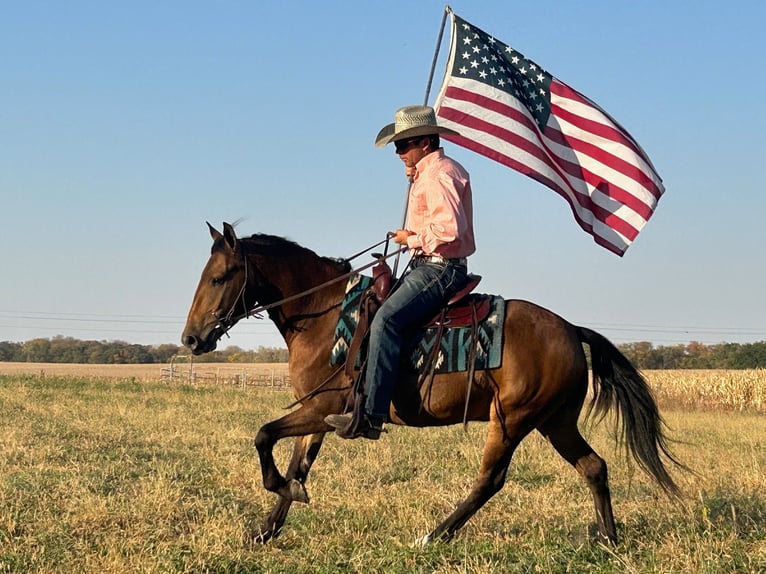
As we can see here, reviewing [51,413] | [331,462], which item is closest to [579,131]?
[331,462]

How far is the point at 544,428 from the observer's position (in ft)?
24.4

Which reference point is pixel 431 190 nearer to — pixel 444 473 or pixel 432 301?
pixel 432 301

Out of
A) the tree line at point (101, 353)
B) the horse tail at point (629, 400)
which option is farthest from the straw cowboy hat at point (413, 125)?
the tree line at point (101, 353)

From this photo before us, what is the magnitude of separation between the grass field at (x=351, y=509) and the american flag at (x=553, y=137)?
2897mm

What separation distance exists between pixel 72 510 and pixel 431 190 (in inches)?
170

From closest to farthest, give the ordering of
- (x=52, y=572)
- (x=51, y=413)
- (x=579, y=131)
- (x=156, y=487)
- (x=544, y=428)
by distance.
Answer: (x=52, y=572), (x=544, y=428), (x=156, y=487), (x=579, y=131), (x=51, y=413)

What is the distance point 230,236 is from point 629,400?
3.81 metres

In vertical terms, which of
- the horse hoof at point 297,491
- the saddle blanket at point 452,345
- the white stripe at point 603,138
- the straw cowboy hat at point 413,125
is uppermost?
the white stripe at point 603,138

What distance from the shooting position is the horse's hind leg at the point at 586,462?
721 centimetres

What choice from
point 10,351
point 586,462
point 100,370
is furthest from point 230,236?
point 10,351

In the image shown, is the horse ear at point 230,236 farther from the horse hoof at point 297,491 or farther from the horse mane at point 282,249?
the horse hoof at point 297,491

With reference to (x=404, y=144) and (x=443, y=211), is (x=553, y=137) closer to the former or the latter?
(x=404, y=144)

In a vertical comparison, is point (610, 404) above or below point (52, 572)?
above

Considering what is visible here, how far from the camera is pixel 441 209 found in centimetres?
671
